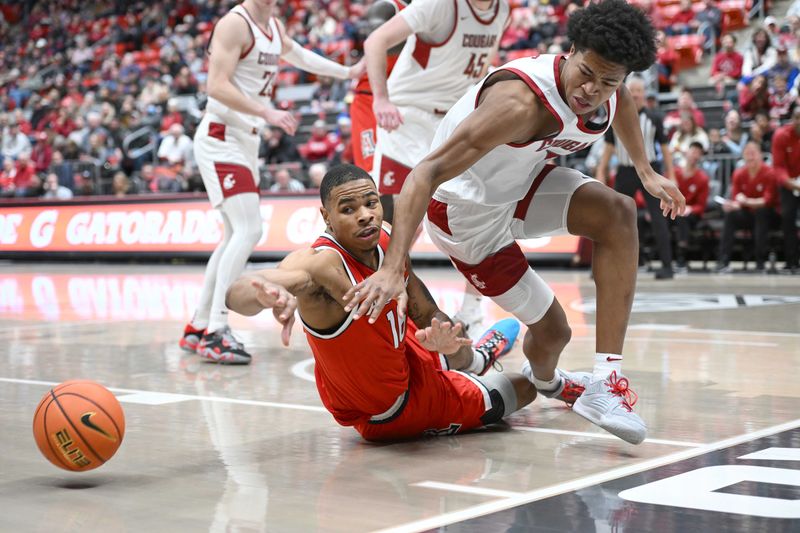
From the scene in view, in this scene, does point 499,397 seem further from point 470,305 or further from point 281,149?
Answer: point 281,149

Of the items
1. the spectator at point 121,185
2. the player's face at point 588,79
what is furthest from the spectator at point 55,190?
the player's face at point 588,79

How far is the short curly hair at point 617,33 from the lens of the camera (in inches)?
143

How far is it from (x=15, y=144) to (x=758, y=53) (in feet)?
51.8

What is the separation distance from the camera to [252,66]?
22.7ft

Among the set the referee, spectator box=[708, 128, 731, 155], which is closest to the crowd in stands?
spectator box=[708, 128, 731, 155]

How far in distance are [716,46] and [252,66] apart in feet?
43.8

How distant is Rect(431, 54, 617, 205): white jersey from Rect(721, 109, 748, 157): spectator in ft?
34.9

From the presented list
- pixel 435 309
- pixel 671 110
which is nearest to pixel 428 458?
pixel 435 309

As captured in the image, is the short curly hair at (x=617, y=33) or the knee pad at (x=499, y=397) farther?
the knee pad at (x=499, y=397)

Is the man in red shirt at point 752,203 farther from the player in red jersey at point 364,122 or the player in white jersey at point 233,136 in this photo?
the player in white jersey at point 233,136

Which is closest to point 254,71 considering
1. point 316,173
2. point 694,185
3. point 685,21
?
point 694,185

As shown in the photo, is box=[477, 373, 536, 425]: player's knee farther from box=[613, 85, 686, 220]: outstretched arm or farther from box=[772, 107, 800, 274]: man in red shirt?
box=[772, 107, 800, 274]: man in red shirt

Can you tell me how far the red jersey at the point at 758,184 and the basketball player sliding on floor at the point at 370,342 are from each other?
382 inches

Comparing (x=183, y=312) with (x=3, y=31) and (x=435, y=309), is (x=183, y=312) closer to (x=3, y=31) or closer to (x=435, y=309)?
(x=435, y=309)
